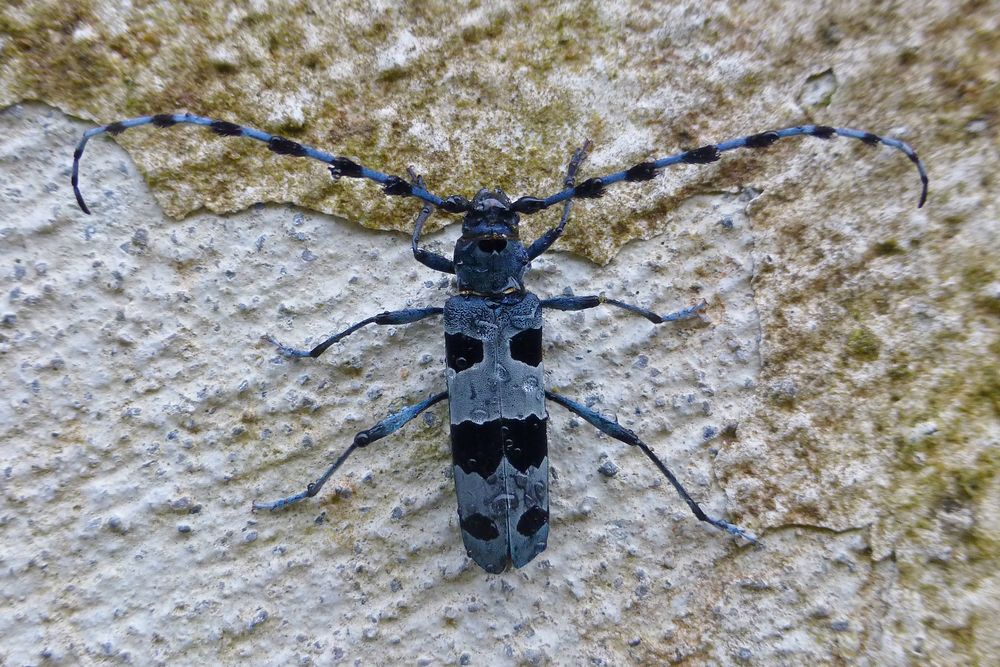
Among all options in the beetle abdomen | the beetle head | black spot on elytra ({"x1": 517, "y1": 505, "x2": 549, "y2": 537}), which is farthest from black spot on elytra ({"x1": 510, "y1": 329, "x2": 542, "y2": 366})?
black spot on elytra ({"x1": 517, "y1": 505, "x2": 549, "y2": 537})

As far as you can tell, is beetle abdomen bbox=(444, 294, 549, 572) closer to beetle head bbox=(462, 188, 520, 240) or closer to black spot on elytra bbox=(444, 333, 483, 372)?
black spot on elytra bbox=(444, 333, 483, 372)

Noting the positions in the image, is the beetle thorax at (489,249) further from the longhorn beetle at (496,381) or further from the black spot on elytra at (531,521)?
the black spot on elytra at (531,521)

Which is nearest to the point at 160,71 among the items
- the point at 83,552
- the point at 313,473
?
the point at 313,473

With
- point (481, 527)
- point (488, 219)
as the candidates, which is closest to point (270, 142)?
point (488, 219)

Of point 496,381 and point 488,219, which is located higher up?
point 488,219

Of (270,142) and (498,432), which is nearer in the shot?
(270,142)

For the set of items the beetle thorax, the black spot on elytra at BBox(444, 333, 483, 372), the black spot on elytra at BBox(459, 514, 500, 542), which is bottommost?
the black spot on elytra at BBox(459, 514, 500, 542)

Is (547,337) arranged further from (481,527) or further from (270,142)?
(270,142)

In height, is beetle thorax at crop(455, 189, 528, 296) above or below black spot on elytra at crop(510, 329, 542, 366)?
above
